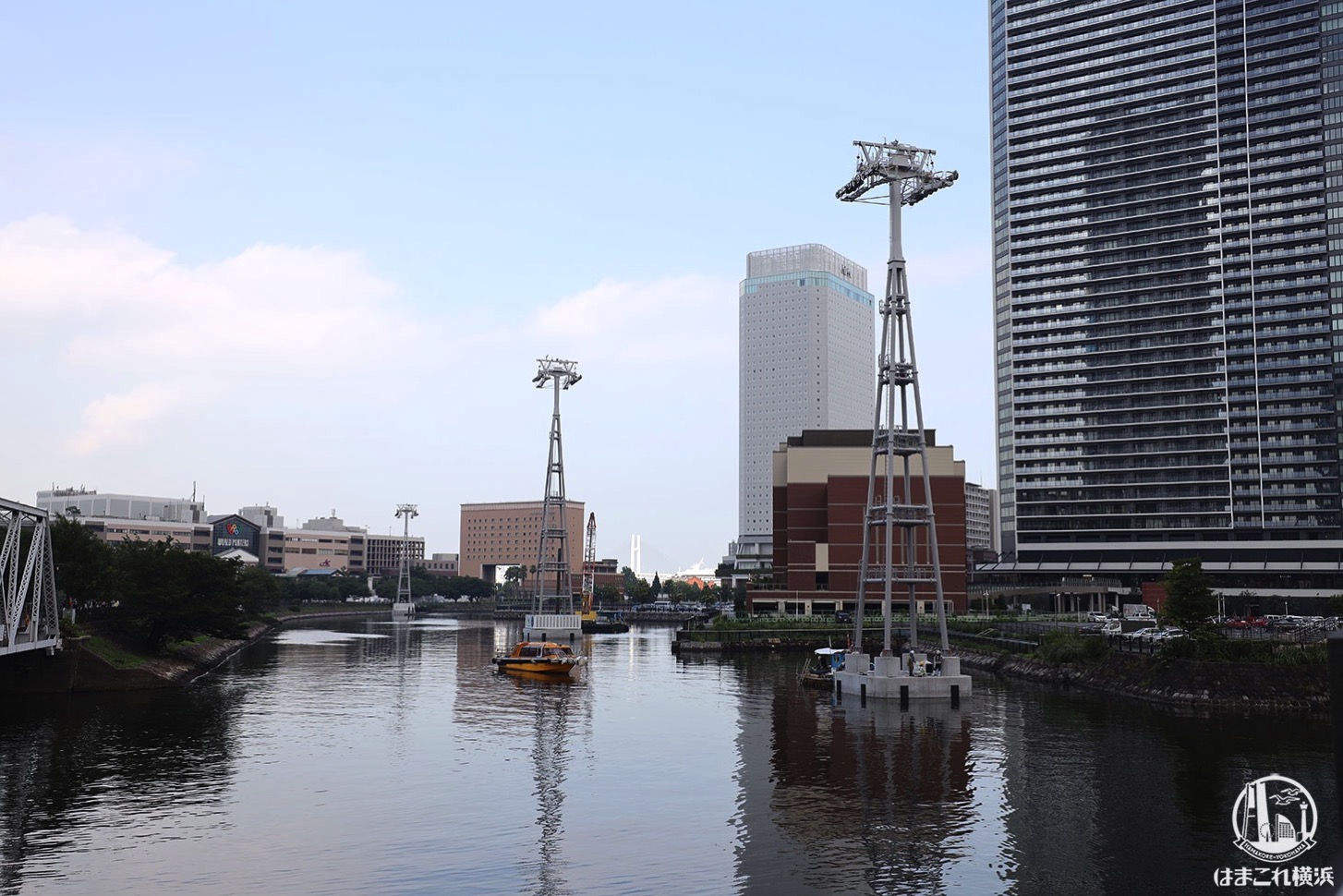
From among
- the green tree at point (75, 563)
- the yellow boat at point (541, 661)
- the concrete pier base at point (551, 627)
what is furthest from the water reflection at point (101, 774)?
the concrete pier base at point (551, 627)

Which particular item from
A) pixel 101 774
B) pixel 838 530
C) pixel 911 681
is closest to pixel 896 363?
pixel 911 681

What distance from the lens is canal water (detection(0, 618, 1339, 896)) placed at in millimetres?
35188

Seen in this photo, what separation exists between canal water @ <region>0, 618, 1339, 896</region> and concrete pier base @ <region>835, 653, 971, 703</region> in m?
1.55

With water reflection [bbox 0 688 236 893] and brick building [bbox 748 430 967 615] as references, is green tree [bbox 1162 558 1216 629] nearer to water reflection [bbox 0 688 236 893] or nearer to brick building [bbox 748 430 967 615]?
water reflection [bbox 0 688 236 893]

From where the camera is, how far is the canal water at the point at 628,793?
115 feet

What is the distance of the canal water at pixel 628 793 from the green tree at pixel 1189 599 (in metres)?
10.4

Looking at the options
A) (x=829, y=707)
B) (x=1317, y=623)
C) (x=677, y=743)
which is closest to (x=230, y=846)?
(x=677, y=743)

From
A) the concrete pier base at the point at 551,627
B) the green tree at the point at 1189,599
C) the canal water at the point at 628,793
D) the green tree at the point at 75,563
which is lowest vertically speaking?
the concrete pier base at the point at 551,627

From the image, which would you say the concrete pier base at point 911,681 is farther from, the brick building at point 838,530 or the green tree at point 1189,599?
the brick building at point 838,530

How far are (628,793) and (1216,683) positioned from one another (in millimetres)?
48409

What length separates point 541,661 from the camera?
106 meters

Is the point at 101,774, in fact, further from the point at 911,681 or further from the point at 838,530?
the point at 838,530

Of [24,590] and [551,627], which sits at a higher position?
[24,590]

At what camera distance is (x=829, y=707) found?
256 ft
